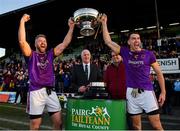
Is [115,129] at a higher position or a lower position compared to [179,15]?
lower

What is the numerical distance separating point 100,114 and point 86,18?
5.53ft

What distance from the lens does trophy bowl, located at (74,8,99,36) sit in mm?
6312

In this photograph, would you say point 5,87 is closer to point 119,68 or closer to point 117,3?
point 117,3

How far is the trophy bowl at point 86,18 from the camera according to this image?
249 inches

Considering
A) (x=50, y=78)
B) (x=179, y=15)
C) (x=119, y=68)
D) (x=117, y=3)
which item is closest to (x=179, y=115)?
(x=119, y=68)

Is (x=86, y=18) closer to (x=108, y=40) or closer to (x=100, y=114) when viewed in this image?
(x=108, y=40)

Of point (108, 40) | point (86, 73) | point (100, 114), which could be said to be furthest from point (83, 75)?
point (100, 114)

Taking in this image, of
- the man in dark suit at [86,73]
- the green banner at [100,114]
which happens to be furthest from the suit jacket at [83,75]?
the green banner at [100,114]

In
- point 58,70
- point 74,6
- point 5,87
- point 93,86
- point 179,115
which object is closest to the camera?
point 93,86

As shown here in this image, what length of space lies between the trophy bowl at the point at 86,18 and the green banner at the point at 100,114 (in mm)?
1291

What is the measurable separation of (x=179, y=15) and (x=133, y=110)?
23770 mm

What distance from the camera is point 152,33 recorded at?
2916cm

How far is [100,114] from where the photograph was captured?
557 centimetres

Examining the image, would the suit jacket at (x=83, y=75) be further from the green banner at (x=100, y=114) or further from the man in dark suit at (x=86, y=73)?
the green banner at (x=100, y=114)
